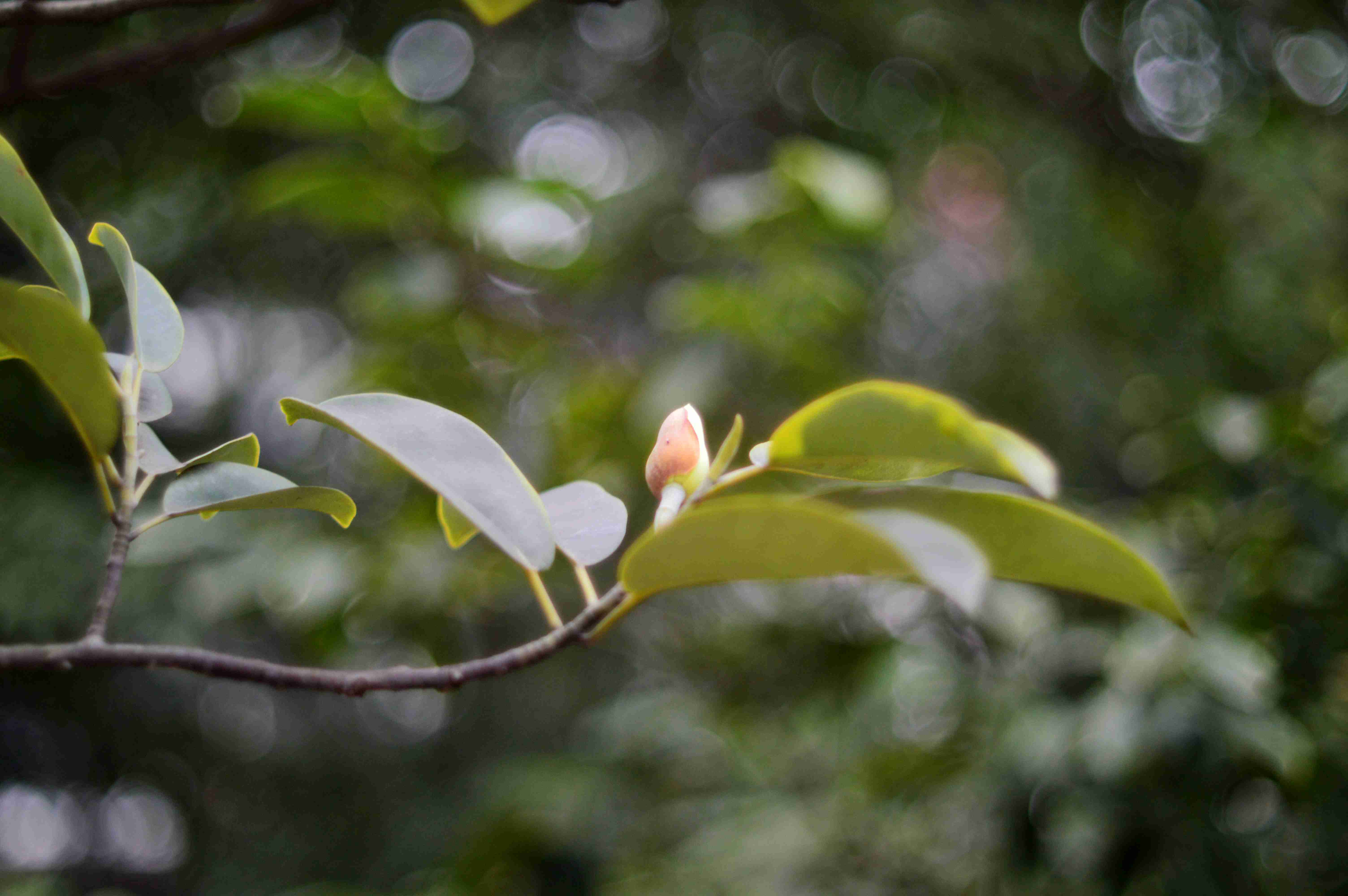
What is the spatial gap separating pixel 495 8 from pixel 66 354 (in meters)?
0.22

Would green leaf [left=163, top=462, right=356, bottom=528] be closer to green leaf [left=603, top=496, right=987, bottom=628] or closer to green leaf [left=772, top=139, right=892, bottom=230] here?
green leaf [left=603, top=496, right=987, bottom=628]

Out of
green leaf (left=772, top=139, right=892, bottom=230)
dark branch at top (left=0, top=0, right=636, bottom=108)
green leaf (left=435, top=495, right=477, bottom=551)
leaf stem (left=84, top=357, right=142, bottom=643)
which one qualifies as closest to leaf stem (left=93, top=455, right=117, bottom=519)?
leaf stem (left=84, top=357, right=142, bottom=643)

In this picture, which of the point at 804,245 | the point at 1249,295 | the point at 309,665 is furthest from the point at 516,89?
the point at 1249,295

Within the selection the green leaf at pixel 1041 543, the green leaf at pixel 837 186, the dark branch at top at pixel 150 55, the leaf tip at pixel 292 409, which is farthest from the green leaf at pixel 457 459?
the green leaf at pixel 837 186

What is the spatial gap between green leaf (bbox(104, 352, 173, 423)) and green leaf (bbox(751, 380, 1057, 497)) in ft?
0.76

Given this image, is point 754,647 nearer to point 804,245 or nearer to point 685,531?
point 804,245

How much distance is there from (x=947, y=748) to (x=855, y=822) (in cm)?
16

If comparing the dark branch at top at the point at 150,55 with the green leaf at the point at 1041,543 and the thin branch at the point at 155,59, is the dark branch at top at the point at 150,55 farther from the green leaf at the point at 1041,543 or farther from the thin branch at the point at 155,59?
the green leaf at the point at 1041,543

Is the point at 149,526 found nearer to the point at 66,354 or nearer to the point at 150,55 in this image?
the point at 66,354

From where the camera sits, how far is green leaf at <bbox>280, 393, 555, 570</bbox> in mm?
270

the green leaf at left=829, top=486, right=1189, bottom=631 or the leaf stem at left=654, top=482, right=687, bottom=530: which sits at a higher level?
the green leaf at left=829, top=486, right=1189, bottom=631

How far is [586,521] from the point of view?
329mm

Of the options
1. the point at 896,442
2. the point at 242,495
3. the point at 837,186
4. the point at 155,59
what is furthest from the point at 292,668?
the point at 837,186

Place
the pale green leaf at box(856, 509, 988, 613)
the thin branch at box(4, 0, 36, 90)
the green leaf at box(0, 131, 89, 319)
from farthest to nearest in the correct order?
the thin branch at box(4, 0, 36, 90), the green leaf at box(0, 131, 89, 319), the pale green leaf at box(856, 509, 988, 613)
